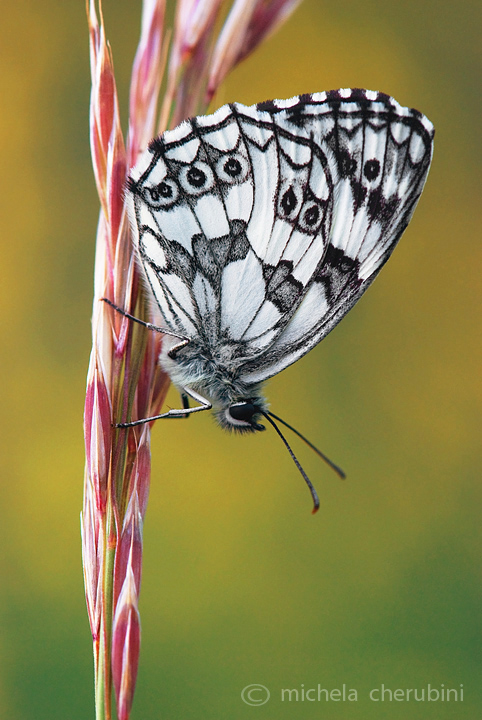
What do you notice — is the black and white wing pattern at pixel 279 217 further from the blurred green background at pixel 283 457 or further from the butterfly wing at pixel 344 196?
the blurred green background at pixel 283 457

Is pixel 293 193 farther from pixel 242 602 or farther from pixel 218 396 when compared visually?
pixel 242 602

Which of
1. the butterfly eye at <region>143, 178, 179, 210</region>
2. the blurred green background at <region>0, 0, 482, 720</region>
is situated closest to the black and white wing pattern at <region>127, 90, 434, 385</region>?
the butterfly eye at <region>143, 178, 179, 210</region>

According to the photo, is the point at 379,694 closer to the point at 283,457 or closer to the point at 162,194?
the point at 283,457

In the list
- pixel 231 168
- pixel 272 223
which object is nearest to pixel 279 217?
pixel 272 223

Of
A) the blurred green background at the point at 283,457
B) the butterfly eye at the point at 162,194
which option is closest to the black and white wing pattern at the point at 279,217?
the butterfly eye at the point at 162,194

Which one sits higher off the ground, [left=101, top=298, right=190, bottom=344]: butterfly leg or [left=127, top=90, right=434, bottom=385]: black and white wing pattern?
[left=127, top=90, right=434, bottom=385]: black and white wing pattern

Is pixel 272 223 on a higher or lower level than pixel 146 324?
higher

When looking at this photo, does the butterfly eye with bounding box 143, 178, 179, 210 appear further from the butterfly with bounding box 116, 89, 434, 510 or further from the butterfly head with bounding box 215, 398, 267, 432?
the butterfly head with bounding box 215, 398, 267, 432
